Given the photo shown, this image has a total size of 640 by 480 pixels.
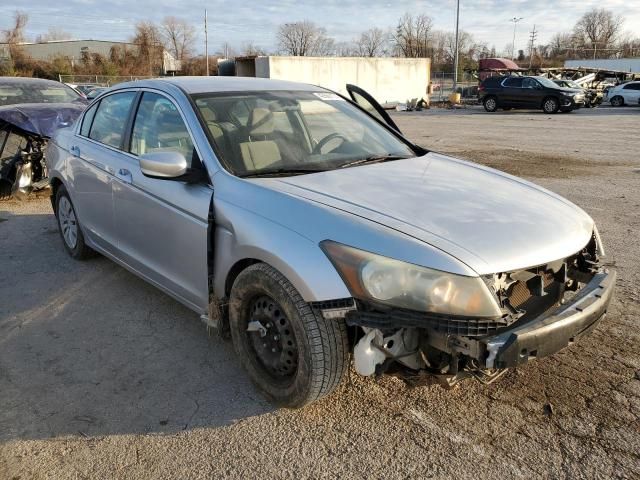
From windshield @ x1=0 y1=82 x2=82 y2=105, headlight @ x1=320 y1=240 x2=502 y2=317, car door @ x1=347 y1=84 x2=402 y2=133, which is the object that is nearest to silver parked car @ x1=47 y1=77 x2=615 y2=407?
headlight @ x1=320 y1=240 x2=502 y2=317

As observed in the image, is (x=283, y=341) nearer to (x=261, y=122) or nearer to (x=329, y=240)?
(x=329, y=240)

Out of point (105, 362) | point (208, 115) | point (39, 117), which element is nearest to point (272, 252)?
point (208, 115)

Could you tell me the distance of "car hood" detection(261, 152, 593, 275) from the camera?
2395 mm

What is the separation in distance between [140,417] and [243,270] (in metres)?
0.93

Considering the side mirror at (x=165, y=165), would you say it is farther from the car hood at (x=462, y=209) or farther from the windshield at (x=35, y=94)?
the windshield at (x=35, y=94)

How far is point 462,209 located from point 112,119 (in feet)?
9.69

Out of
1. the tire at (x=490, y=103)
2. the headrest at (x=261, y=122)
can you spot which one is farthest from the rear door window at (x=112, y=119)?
the tire at (x=490, y=103)

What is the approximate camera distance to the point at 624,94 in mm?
30312

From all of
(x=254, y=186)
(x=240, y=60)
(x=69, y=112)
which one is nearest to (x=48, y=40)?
(x=240, y=60)

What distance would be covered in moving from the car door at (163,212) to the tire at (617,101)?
1291 inches

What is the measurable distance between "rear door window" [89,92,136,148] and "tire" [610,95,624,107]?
107ft

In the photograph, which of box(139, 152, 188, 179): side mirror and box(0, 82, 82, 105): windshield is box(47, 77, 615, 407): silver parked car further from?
box(0, 82, 82, 105): windshield

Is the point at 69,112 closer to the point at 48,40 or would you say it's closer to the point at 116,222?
the point at 116,222

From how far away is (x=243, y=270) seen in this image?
2887 mm
